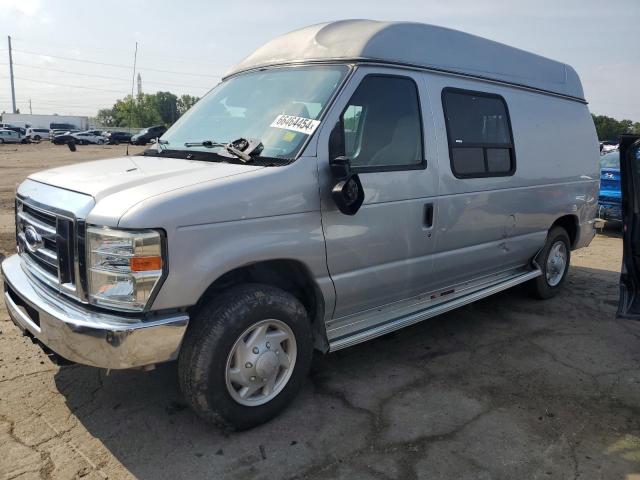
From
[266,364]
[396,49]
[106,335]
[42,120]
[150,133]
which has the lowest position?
[266,364]

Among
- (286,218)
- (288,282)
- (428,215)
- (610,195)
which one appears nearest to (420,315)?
(428,215)

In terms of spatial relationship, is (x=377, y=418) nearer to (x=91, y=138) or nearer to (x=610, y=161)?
(x=610, y=161)

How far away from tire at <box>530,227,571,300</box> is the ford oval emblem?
15.6ft

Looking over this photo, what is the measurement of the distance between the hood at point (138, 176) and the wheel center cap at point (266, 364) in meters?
1.09

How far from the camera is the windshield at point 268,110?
132 inches

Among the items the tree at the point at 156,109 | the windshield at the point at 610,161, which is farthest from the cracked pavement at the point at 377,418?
the tree at the point at 156,109

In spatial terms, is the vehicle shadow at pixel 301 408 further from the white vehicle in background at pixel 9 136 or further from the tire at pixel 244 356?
the white vehicle in background at pixel 9 136

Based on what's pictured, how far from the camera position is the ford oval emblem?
324cm

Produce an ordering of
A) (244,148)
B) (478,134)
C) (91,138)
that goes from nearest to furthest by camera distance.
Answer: (244,148) < (478,134) < (91,138)

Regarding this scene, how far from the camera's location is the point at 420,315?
4.11 metres

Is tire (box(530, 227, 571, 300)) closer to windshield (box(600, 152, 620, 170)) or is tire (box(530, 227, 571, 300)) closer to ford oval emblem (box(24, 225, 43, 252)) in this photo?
ford oval emblem (box(24, 225, 43, 252))

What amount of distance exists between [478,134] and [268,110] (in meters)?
1.94

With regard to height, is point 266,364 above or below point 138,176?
below

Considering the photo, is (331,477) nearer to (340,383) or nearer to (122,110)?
(340,383)
